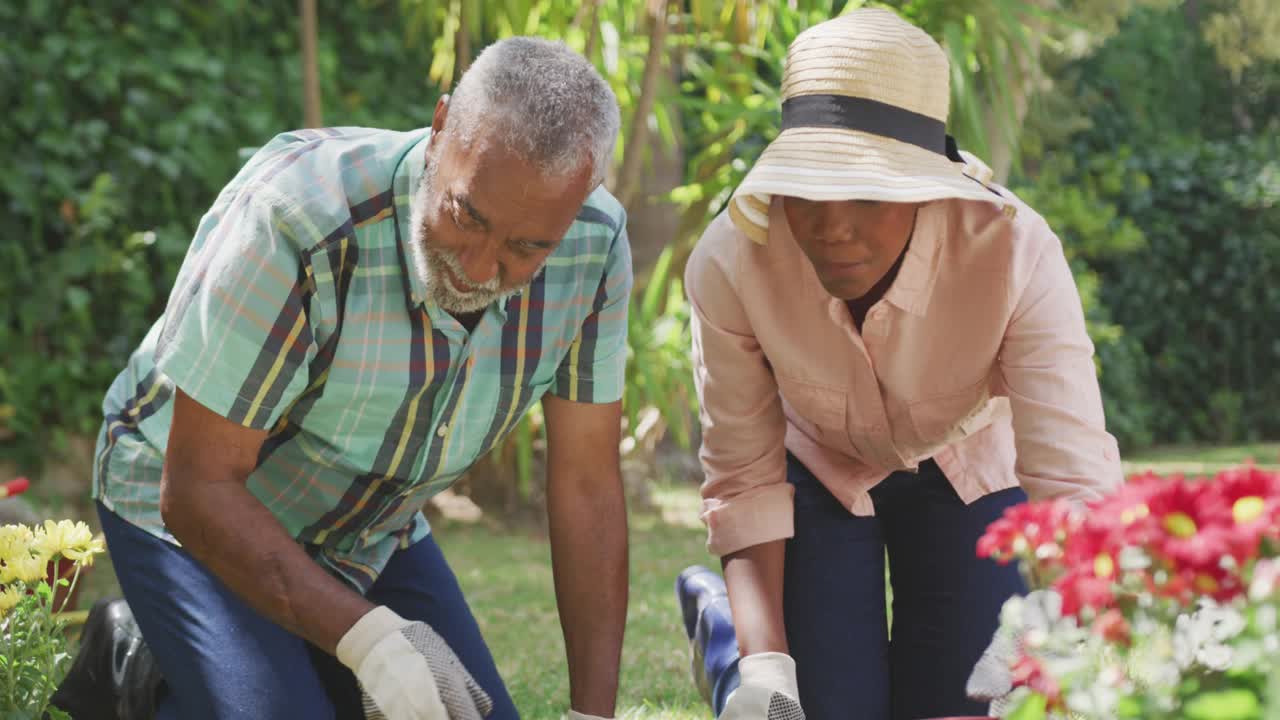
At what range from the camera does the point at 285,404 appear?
6.47ft

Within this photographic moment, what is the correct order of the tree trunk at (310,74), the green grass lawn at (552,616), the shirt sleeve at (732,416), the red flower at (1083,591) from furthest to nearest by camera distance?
the tree trunk at (310,74)
the green grass lawn at (552,616)
the shirt sleeve at (732,416)
the red flower at (1083,591)

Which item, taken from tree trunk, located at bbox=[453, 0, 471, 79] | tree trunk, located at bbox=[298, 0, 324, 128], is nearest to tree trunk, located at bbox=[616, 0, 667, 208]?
tree trunk, located at bbox=[453, 0, 471, 79]

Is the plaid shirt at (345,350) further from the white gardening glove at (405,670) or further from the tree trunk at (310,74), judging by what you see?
the tree trunk at (310,74)

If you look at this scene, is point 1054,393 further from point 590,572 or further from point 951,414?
point 590,572

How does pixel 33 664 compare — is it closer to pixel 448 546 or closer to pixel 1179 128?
pixel 448 546

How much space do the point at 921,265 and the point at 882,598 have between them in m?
0.72

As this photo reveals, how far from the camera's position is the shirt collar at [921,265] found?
84.4 inches

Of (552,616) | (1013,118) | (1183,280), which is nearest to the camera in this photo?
(552,616)

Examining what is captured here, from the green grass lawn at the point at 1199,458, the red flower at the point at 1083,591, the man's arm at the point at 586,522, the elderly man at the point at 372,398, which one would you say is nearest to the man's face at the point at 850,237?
the elderly man at the point at 372,398

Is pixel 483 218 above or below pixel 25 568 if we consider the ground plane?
above

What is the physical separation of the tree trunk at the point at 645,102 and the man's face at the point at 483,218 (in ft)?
8.40

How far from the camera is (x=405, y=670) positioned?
176 centimetres

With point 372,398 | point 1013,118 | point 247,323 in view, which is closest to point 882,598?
point 372,398

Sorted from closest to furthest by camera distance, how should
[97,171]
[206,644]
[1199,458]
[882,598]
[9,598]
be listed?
[9,598], [206,644], [882,598], [97,171], [1199,458]
